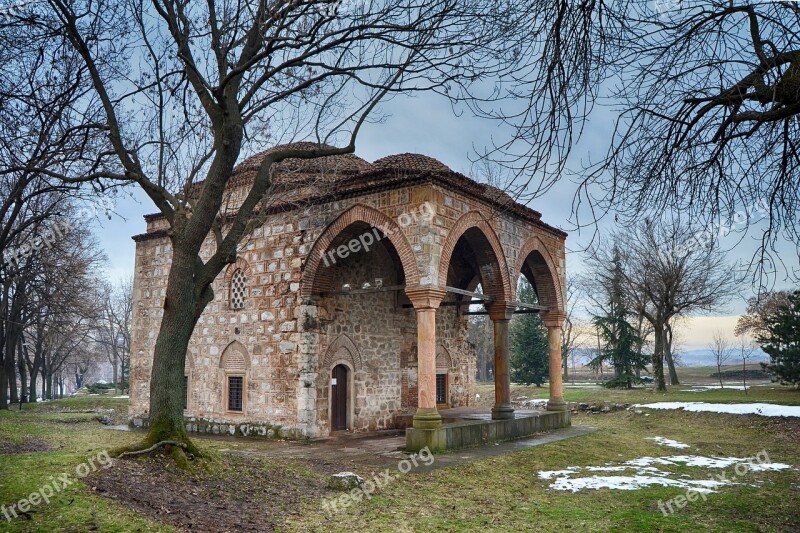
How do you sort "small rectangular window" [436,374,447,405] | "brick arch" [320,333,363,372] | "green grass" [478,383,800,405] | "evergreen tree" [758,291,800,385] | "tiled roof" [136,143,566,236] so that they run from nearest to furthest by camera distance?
"tiled roof" [136,143,566,236] < "brick arch" [320,333,363,372] < "small rectangular window" [436,374,447,405] < "green grass" [478,383,800,405] < "evergreen tree" [758,291,800,385]

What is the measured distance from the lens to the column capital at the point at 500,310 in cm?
1366

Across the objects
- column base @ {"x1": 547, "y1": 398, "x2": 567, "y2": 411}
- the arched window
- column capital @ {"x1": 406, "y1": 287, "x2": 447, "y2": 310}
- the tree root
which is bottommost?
column base @ {"x1": 547, "y1": 398, "x2": 567, "y2": 411}

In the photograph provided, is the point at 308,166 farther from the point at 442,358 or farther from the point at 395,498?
the point at 395,498

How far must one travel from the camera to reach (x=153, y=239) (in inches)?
661

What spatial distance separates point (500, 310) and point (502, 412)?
235 centimetres

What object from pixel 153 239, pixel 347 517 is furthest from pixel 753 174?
pixel 153 239

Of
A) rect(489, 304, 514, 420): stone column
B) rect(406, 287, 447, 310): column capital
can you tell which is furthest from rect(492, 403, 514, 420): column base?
rect(406, 287, 447, 310): column capital

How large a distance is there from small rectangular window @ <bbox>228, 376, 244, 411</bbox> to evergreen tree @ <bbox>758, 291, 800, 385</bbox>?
18.7 metres

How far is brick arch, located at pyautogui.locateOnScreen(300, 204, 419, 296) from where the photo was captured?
11.6 meters

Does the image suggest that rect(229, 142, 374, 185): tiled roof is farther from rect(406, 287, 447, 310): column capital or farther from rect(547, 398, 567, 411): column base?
rect(547, 398, 567, 411): column base

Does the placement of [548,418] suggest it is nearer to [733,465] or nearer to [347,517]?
[733,465]

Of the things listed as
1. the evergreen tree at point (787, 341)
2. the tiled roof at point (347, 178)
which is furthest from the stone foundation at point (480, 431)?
the evergreen tree at point (787, 341)

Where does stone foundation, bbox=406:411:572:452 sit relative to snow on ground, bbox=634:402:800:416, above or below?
above

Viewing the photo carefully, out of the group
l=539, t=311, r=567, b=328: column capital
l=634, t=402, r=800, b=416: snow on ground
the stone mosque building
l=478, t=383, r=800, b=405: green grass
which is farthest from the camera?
l=478, t=383, r=800, b=405: green grass
